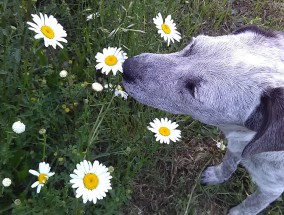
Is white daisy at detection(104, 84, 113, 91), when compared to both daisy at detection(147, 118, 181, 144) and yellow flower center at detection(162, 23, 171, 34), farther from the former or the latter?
yellow flower center at detection(162, 23, 171, 34)

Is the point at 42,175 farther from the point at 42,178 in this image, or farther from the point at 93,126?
the point at 93,126

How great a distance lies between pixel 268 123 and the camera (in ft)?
7.33

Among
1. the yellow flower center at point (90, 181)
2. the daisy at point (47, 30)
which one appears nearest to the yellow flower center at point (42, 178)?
the yellow flower center at point (90, 181)

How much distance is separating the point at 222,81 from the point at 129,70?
1.75 feet

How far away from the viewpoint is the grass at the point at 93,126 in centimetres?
248

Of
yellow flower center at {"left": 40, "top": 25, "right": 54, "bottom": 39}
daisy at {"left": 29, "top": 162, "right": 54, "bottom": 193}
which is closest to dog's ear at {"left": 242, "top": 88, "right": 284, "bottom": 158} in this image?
daisy at {"left": 29, "top": 162, "right": 54, "bottom": 193}

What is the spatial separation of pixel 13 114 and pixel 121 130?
2.64 feet

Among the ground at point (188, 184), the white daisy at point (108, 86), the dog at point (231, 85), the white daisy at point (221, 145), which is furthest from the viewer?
the white daisy at point (221, 145)

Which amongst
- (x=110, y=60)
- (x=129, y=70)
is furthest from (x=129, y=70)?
(x=110, y=60)

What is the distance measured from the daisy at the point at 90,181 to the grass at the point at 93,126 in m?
0.12

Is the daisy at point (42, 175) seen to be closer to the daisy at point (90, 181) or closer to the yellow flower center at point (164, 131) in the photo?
the daisy at point (90, 181)

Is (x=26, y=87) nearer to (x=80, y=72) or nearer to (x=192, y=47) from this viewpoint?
(x=80, y=72)

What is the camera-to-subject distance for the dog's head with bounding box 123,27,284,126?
2.33m

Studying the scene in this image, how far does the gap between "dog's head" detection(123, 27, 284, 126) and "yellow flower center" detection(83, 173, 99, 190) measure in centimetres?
61
